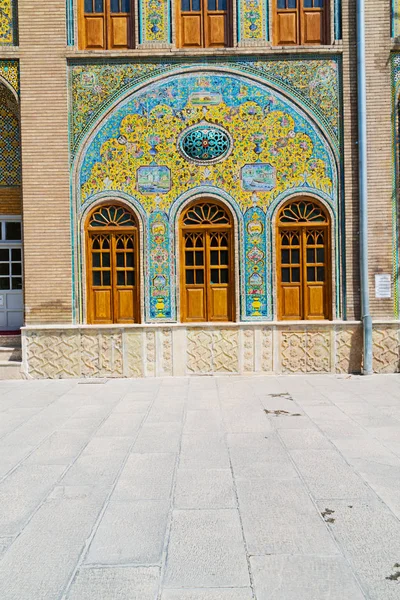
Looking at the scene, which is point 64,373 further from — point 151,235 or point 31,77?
point 31,77

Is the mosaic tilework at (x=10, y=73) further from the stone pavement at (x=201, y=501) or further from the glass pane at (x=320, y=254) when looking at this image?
the glass pane at (x=320, y=254)

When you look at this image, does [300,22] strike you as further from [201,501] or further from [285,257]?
[201,501]

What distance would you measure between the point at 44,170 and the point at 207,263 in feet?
10.0

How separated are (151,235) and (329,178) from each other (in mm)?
3087

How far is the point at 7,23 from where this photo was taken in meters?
9.00

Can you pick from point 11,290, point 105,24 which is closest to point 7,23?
point 105,24

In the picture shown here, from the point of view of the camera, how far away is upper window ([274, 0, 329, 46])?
356 inches

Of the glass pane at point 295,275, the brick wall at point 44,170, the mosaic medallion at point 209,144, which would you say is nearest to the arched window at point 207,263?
the mosaic medallion at point 209,144

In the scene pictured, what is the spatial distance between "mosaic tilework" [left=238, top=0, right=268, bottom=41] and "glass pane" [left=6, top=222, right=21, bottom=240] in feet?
16.7

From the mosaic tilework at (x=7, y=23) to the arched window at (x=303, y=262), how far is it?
5.35 m

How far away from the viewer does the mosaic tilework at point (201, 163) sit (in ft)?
29.3

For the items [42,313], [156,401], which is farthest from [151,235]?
[156,401]

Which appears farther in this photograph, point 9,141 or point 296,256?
point 9,141

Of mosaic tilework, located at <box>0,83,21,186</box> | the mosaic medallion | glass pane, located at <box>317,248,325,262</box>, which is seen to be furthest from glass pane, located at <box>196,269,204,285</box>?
mosaic tilework, located at <box>0,83,21,186</box>
